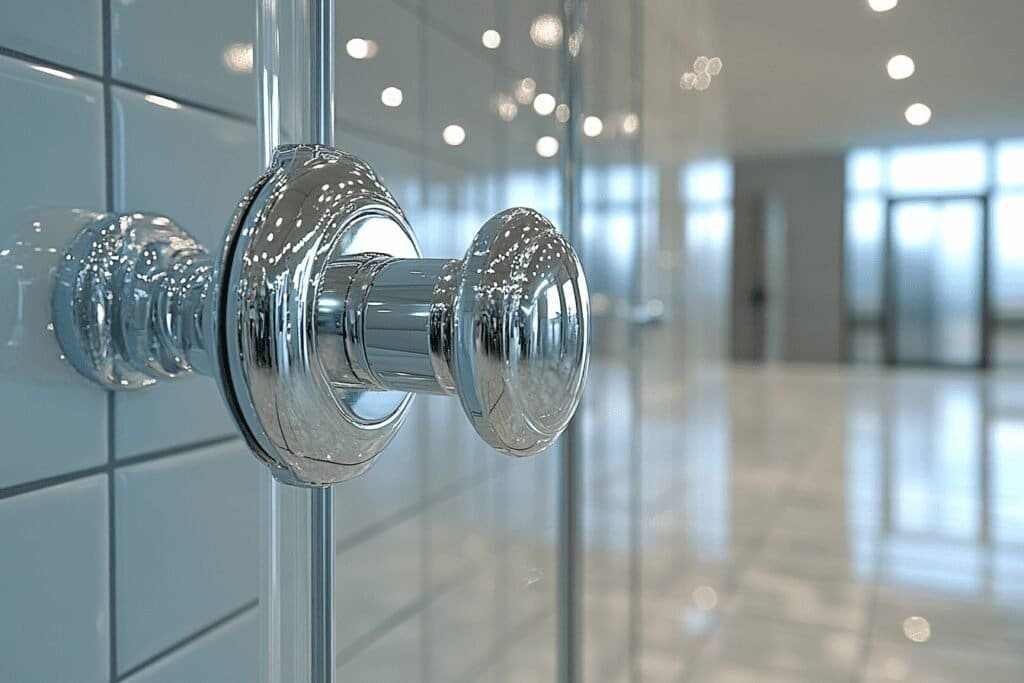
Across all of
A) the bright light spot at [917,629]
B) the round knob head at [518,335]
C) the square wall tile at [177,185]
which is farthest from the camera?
the bright light spot at [917,629]

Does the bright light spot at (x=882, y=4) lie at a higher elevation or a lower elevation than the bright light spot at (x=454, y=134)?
higher

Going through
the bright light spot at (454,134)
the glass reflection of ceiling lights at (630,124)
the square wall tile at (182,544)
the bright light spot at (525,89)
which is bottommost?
the square wall tile at (182,544)

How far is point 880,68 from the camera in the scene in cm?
75

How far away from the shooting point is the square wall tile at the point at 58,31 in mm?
176

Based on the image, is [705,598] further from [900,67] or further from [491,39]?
[491,39]

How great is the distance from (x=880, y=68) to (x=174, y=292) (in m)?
0.76

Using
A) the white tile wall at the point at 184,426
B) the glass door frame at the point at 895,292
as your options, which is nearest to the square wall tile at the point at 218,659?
the white tile wall at the point at 184,426

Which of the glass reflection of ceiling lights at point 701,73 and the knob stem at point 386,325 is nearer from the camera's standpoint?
the knob stem at point 386,325

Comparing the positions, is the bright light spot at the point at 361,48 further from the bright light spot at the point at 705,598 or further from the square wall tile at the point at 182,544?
the bright light spot at the point at 705,598

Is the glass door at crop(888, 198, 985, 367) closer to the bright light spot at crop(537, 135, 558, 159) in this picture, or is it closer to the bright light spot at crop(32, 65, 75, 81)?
the bright light spot at crop(537, 135, 558, 159)

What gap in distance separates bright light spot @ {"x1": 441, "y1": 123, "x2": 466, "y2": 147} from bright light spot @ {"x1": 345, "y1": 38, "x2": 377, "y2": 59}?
6 cm

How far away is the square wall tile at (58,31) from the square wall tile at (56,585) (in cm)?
10

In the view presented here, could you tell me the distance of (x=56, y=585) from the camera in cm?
19

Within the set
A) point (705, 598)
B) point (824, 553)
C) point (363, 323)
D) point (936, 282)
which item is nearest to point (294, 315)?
point (363, 323)
